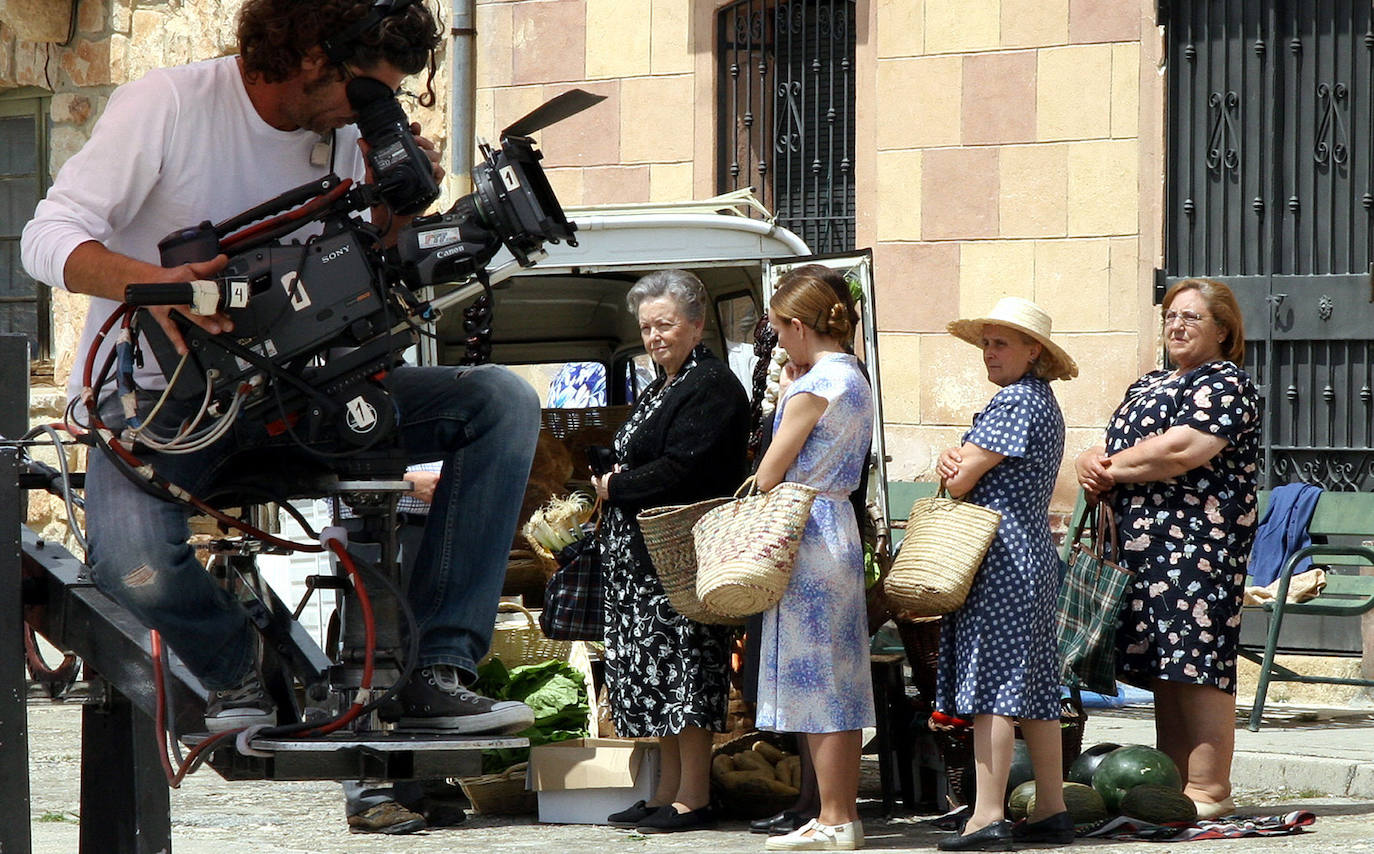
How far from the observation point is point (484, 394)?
371 centimetres

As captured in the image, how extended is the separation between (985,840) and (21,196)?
351 inches

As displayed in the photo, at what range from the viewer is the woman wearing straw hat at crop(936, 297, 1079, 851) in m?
5.89

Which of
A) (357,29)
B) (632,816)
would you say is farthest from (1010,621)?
(357,29)

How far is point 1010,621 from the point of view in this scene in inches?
234

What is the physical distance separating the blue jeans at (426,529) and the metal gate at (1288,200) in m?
6.61

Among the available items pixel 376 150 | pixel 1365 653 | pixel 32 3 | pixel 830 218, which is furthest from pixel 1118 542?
pixel 32 3

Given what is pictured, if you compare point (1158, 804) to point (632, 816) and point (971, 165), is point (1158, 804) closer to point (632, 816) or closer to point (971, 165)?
point (632, 816)

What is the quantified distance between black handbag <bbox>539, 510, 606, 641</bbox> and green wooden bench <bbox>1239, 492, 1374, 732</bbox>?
2883 millimetres

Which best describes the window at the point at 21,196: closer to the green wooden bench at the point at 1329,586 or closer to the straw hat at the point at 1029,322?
the green wooden bench at the point at 1329,586

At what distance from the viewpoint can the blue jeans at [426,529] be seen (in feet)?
11.2

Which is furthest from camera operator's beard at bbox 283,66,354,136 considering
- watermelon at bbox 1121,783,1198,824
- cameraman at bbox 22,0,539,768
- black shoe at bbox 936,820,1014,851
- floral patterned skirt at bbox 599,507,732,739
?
watermelon at bbox 1121,783,1198,824

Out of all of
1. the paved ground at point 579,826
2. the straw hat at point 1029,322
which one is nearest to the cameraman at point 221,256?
the paved ground at point 579,826

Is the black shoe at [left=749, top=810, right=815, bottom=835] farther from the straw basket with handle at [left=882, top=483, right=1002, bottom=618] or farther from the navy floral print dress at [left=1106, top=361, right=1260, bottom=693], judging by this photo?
A: the navy floral print dress at [left=1106, top=361, right=1260, bottom=693]

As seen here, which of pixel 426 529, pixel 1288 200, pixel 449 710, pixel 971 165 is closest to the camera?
pixel 449 710
